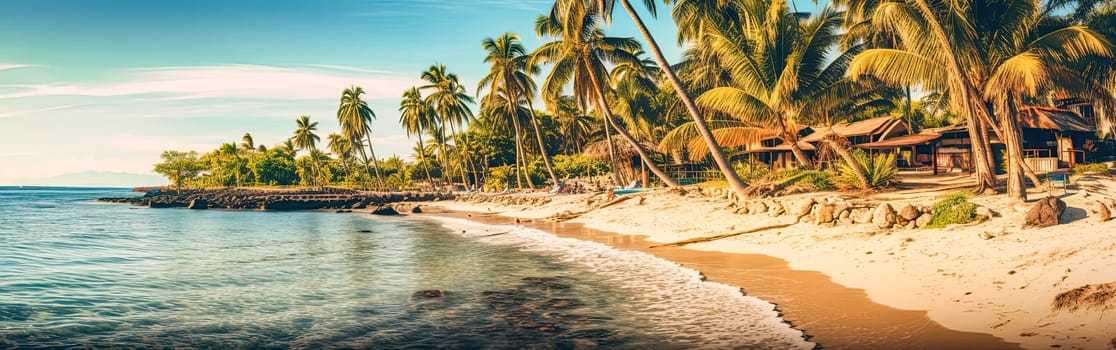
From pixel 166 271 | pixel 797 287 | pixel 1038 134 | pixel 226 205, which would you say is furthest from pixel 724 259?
pixel 226 205

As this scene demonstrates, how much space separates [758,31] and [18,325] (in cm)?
2367

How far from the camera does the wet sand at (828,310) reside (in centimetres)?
750

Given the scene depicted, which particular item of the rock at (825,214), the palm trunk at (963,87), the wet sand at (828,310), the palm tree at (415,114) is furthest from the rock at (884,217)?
the palm tree at (415,114)

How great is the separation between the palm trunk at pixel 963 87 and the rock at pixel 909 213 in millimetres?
4219

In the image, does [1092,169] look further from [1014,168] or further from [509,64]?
[509,64]

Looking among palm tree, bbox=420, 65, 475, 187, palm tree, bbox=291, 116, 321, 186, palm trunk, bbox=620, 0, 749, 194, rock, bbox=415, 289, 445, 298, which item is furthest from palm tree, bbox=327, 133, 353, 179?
rock, bbox=415, 289, 445, 298

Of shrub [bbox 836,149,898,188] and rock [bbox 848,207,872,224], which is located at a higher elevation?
shrub [bbox 836,149,898,188]

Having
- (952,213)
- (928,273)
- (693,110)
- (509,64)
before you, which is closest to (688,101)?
(693,110)

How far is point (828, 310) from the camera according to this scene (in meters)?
9.35

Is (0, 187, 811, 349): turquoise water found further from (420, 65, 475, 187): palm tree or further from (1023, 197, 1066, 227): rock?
(420, 65, 475, 187): palm tree

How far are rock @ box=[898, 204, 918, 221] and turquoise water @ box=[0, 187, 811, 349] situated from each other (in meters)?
6.27

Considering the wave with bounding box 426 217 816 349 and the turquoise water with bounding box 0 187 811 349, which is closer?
the wave with bounding box 426 217 816 349

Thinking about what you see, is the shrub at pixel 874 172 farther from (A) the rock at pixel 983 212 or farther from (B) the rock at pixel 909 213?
(A) the rock at pixel 983 212

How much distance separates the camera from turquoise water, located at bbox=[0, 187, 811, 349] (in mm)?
8688
